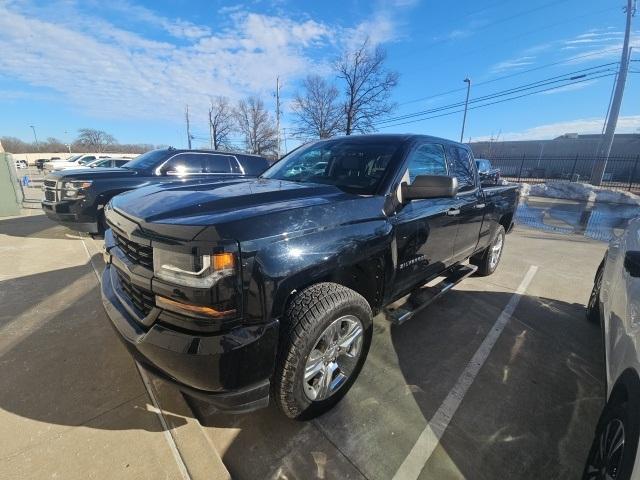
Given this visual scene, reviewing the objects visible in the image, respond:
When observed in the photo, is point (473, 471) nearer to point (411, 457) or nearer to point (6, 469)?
point (411, 457)

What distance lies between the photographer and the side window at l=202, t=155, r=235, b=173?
23.4 ft

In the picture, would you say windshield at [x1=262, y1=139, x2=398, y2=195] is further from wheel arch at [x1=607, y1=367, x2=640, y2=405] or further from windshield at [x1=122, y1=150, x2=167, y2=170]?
windshield at [x1=122, y1=150, x2=167, y2=170]

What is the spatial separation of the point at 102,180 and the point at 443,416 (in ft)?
20.9

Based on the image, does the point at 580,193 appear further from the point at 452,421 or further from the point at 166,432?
the point at 166,432

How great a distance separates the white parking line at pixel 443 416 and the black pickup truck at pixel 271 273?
0.58 meters

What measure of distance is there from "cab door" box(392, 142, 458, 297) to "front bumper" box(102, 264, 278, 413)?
52.3 inches

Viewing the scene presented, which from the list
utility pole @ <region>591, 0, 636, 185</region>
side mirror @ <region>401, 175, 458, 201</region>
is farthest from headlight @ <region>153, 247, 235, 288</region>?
utility pole @ <region>591, 0, 636, 185</region>

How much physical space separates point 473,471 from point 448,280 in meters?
2.08

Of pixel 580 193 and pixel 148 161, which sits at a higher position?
pixel 148 161

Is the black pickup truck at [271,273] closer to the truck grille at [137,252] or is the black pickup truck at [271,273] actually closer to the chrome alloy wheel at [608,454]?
the truck grille at [137,252]

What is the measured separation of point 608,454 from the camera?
4.90ft

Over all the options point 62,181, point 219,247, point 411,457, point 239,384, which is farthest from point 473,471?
point 62,181

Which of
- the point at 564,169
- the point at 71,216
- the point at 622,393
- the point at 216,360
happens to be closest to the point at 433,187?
the point at 622,393

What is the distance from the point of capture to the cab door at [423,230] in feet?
8.67
